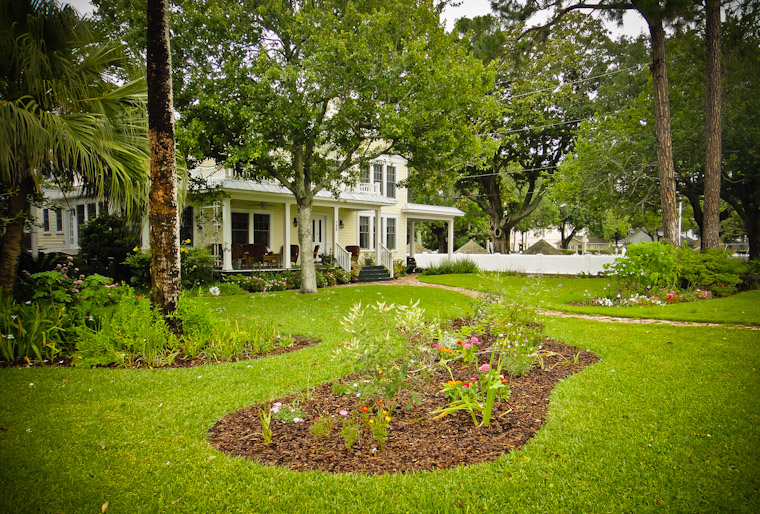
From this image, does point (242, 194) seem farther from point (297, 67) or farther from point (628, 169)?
point (628, 169)

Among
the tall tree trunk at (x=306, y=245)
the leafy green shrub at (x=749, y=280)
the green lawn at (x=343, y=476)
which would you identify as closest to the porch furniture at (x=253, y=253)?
the tall tree trunk at (x=306, y=245)

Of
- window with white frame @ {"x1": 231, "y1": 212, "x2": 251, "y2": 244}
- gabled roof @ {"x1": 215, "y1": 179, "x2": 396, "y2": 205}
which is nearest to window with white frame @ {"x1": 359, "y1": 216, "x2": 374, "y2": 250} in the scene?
gabled roof @ {"x1": 215, "y1": 179, "x2": 396, "y2": 205}

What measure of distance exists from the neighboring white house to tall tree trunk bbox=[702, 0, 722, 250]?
10.1m

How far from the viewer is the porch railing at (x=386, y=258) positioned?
1920 centimetres

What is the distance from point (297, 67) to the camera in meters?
10.5

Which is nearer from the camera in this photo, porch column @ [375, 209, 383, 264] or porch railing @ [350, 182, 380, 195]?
porch column @ [375, 209, 383, 264]

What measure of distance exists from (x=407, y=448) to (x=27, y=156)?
5716 millimetres

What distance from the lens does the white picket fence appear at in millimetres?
20156

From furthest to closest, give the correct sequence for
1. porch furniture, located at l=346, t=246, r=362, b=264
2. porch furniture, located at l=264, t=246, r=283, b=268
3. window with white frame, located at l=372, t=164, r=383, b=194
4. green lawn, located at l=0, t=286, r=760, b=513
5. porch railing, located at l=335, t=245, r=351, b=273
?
window with white frame, located at l=372, t=164, r=383, b=194 < porch furniture, located at l=346, t=246, r=362, b=264 < porch railing, located at l=335, t=245, r=351, b=273 < porch furniture, located at l=264, t=246, r=283, b=268 < green lawn, located at l=0, t=286, r=760, b=513

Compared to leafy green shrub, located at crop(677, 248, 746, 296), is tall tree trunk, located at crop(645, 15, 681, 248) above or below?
above

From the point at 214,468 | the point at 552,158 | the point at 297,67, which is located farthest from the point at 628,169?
the point at 214,468

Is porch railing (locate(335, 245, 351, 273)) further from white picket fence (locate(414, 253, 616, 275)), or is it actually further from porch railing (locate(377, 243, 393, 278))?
white picket fence (locate(414, 253, 616, 275))

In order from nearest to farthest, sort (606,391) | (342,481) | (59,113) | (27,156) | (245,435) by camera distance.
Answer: (342,481)
(245,435)
(606,391)
(27,156)
(59,113)

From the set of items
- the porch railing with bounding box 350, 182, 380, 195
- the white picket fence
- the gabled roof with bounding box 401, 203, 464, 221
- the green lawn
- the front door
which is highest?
the porch railing with bounding box 350, 182, 380, 195
